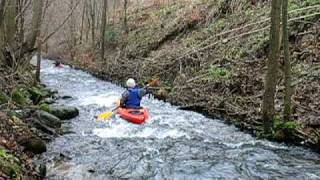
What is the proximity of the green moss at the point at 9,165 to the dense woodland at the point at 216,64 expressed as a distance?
0.07 ft

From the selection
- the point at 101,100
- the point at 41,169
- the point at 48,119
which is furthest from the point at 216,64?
the point at 41,169

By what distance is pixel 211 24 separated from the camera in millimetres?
20312

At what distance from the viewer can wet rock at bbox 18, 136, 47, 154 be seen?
859cm

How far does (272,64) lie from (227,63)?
19.5ft

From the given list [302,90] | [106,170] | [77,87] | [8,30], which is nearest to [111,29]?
[77,87]

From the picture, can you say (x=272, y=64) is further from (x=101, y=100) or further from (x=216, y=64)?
(x=101, y=100)

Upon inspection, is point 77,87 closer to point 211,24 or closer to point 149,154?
point 211,24

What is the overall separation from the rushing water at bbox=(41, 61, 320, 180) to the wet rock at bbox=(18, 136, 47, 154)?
169mm

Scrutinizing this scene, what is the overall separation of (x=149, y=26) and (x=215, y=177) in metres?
21.3

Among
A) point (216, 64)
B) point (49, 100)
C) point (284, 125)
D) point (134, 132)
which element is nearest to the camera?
point (284, 125)

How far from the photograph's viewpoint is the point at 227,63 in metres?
15.6

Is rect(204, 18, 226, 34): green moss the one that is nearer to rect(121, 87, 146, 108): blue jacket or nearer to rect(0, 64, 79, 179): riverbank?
rect(121, 87, 146, 108): blue jacket

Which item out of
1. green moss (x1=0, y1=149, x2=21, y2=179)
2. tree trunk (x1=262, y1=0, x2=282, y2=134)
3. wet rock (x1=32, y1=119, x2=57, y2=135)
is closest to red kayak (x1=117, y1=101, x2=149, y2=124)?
wet rock (x1=32, y1=119, x2=57, y2=135)

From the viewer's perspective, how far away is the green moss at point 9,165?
6418 mm
